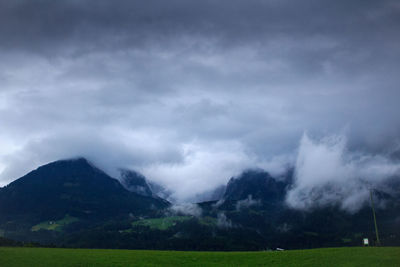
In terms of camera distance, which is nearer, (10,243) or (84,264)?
(84,264)

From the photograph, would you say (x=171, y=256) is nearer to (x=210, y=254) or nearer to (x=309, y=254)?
(x=210, y=254)

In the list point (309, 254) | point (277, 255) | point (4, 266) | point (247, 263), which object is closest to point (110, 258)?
point (4, 266)

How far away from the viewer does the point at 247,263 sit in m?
80.8

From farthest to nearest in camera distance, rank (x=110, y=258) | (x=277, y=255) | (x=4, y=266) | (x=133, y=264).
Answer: (x=277, y=255), (x=110, y=258), (x=133, y=264), (x=4, y=266)

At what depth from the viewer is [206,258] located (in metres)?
84.7

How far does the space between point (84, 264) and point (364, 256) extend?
61.5 metres

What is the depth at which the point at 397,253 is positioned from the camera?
79.9 meters

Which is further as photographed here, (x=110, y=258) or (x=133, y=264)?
(x=110, y=258)

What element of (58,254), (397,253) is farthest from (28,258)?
(397,253)

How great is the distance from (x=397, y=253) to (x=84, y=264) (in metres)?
68.8

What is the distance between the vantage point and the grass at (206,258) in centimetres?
7612

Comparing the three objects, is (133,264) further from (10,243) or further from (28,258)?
(10,243)

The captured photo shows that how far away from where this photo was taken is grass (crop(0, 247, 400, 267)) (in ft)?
250

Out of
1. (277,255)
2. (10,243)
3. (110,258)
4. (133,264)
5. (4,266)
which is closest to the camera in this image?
(4,266)
